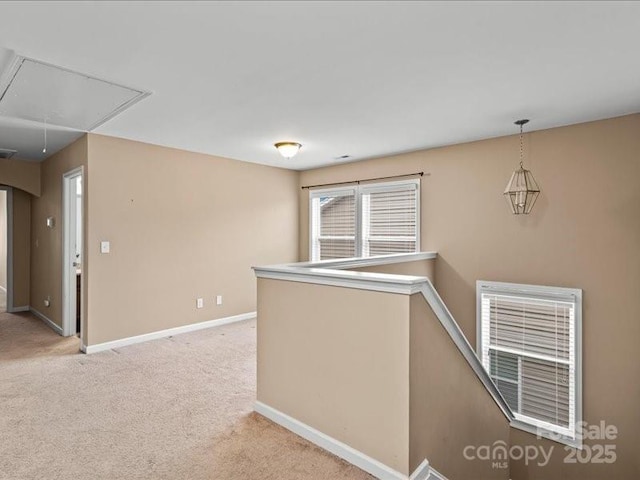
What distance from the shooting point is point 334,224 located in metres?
5.99

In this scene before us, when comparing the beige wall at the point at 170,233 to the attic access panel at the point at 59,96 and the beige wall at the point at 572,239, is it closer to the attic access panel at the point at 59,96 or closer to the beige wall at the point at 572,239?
the attic access panel at the point at 59,96

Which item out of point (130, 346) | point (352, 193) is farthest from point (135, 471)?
point (352, 193)

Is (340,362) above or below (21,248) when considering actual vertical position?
below

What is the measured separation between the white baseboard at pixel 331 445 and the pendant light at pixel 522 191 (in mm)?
2843

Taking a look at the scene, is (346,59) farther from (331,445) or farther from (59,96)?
(331,445)

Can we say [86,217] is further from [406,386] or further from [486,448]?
[486,448]

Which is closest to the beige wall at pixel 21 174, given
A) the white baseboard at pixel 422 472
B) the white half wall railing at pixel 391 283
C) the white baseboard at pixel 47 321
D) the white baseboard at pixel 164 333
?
the white baseboard at pixel 47 321

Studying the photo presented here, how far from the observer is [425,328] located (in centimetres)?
200

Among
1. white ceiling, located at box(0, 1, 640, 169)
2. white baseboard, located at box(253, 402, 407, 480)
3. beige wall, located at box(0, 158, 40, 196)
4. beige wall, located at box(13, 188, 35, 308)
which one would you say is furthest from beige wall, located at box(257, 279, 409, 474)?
beige wall, located at box(13, 188, 35, 308)

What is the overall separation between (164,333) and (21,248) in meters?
3.39

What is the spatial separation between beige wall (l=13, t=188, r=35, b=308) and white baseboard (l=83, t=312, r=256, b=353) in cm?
307

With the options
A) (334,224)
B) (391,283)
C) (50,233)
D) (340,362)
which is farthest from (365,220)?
(50,233)

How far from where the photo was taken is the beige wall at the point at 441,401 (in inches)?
76.0

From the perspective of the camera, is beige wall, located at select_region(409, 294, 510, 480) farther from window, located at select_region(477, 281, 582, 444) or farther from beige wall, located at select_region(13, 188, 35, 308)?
beige wall, located at select_region(13, 188, 35, 308)
